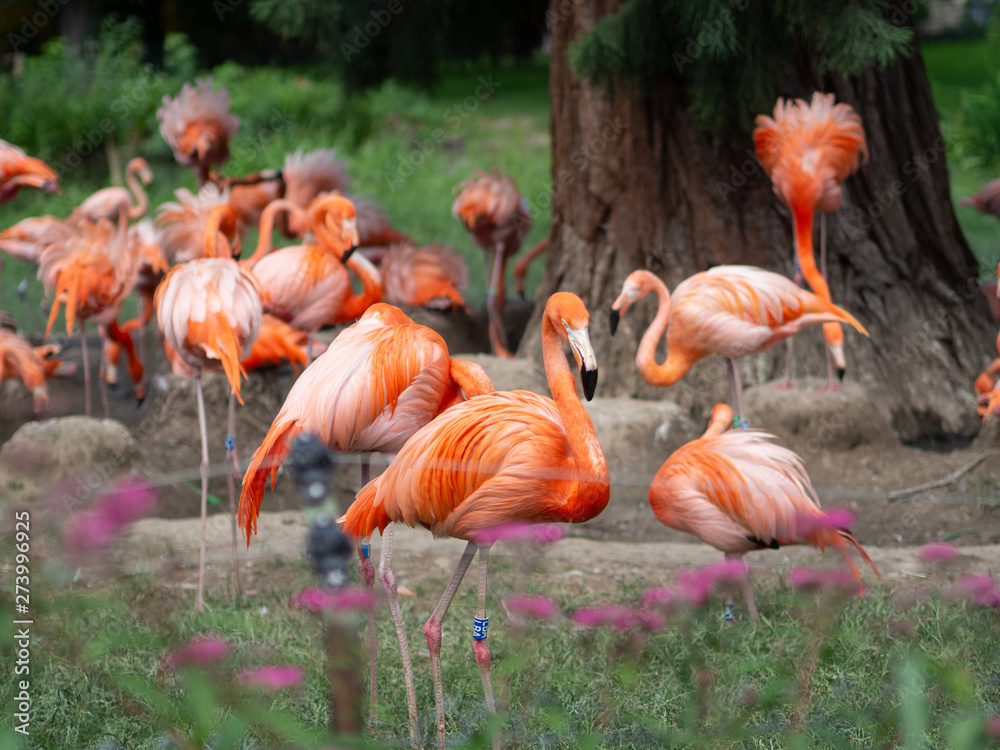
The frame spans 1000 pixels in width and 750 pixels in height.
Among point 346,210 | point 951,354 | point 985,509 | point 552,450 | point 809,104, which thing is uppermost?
point 809,104

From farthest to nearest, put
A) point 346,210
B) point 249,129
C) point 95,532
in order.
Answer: point 249,129
point 346,210
point 95,532

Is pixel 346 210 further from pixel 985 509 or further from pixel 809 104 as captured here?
pixel 985 509

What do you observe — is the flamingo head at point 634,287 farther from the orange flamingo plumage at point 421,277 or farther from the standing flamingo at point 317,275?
the orange flamingo plumage at point 421,277

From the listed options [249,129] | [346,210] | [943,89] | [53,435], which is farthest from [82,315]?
[943,89]

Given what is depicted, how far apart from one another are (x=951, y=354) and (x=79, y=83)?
11.1 meters

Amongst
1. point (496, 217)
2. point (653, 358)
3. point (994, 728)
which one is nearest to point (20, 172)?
point (496, 217)

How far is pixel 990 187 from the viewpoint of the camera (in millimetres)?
5547

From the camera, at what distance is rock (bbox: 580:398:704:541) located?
4188 millimetres

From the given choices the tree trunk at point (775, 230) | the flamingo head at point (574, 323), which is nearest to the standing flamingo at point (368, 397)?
the flamingo head at point (574, 323)

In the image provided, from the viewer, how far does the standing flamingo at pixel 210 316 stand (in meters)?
3.45

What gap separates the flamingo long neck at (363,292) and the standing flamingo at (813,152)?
1.77m

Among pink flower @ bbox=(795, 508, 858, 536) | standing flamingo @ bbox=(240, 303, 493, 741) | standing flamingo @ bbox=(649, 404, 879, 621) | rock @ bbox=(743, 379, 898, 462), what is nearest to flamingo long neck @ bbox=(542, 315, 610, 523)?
standing flamingo @ bbox=(240, 303, 493, 741)

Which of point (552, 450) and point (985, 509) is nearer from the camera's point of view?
point (552, 450)

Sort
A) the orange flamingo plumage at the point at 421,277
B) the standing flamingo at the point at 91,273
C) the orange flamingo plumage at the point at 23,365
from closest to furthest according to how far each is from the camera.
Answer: the orange flamingo plumage at the point at 23,365 → the standing flamingo at the point at 91,273 → the orange flamingo plumage at the point at 421,277
